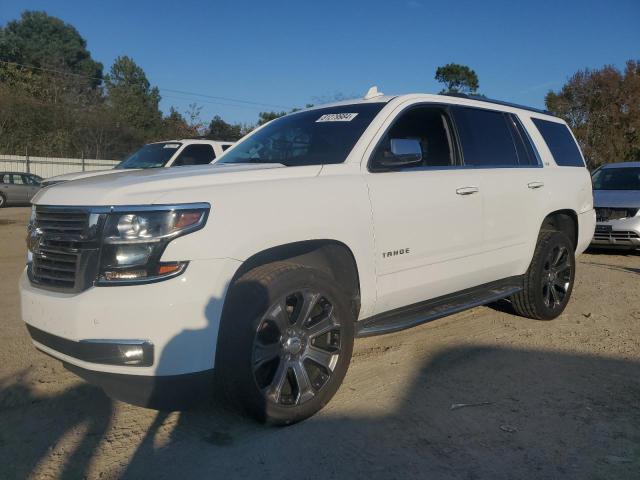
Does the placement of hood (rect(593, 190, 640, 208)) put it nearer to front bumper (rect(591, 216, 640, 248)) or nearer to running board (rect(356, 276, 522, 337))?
front bumper (rect(591, 216, 640, 248))

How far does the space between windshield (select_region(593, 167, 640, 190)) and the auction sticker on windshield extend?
27.5 feet

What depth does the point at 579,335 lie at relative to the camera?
505cm

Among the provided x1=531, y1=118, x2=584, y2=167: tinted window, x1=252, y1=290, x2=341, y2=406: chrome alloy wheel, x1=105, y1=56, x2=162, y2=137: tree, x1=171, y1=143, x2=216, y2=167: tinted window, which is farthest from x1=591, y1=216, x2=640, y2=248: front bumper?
x1=105, y1=56, x2=162, y2=137: tree

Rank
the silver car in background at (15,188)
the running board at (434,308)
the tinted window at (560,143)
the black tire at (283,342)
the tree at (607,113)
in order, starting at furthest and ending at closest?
1. the tree at (607,113)
2. the silver car in background at (15,188)
3. the tinted window at (560,143)
4. the running board at (434,308)
5. the black tire at (283,342)

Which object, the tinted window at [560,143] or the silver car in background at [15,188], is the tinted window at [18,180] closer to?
the silver car in background at [15,188]

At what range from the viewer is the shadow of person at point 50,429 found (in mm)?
2842

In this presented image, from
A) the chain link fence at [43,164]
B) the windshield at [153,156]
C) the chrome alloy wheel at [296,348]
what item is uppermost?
the chain link fence at [43,164]

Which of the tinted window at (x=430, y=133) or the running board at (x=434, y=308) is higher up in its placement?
the tinted window at (x=430, y=133)

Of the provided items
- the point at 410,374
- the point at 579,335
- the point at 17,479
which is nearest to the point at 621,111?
the point at 579,335

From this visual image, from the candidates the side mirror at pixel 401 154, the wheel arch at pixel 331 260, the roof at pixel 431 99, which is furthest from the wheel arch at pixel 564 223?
the wheel arch at pixel 331 260

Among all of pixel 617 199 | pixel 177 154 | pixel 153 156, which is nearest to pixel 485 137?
pixel 617 199

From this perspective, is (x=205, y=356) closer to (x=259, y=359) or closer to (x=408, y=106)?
(x=259, y=359)

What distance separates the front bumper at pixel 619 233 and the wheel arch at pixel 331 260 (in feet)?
24.6

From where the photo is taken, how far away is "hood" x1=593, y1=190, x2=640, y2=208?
959 centimetres
